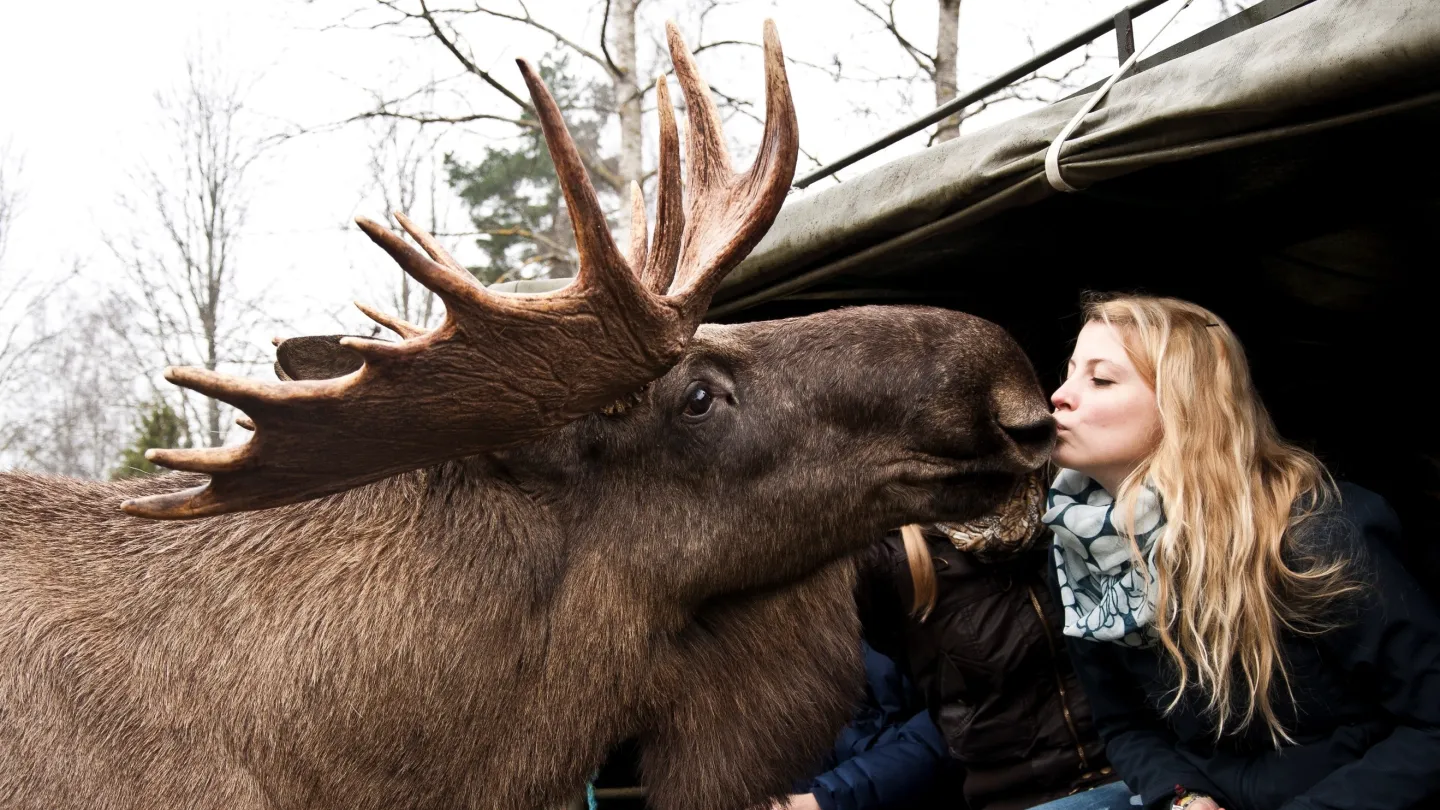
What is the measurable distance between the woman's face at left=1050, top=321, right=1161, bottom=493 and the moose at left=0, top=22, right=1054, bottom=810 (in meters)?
0.37

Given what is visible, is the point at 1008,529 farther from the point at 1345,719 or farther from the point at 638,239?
the point at 638,239

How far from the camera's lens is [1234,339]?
3006 millimetres

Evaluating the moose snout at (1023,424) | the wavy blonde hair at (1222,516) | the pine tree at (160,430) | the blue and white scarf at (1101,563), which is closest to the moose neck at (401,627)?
the moose snout at (1023,424)

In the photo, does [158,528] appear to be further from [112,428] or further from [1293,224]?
[112,428]

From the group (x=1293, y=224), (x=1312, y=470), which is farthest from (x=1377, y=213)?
(x=1312, y=470)

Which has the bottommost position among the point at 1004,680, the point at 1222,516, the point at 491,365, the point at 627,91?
the point at 1004,680

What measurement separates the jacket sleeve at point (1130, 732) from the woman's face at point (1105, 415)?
1.77 feet

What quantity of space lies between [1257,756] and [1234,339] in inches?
43.8

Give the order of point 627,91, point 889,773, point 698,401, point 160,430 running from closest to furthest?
point 698,401, point 889,773, point 627,91, point 160,430

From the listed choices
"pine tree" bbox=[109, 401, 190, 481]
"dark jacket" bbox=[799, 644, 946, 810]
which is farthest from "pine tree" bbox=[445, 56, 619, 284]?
"dark jacket" bbox=[799, 644, 946, 810]

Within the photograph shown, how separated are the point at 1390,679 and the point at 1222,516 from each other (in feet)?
1.65

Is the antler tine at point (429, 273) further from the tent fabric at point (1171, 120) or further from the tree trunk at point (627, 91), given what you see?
the tree trunk at point (627, 91)

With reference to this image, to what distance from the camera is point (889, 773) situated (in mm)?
4059

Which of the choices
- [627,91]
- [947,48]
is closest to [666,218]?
[947,48]
